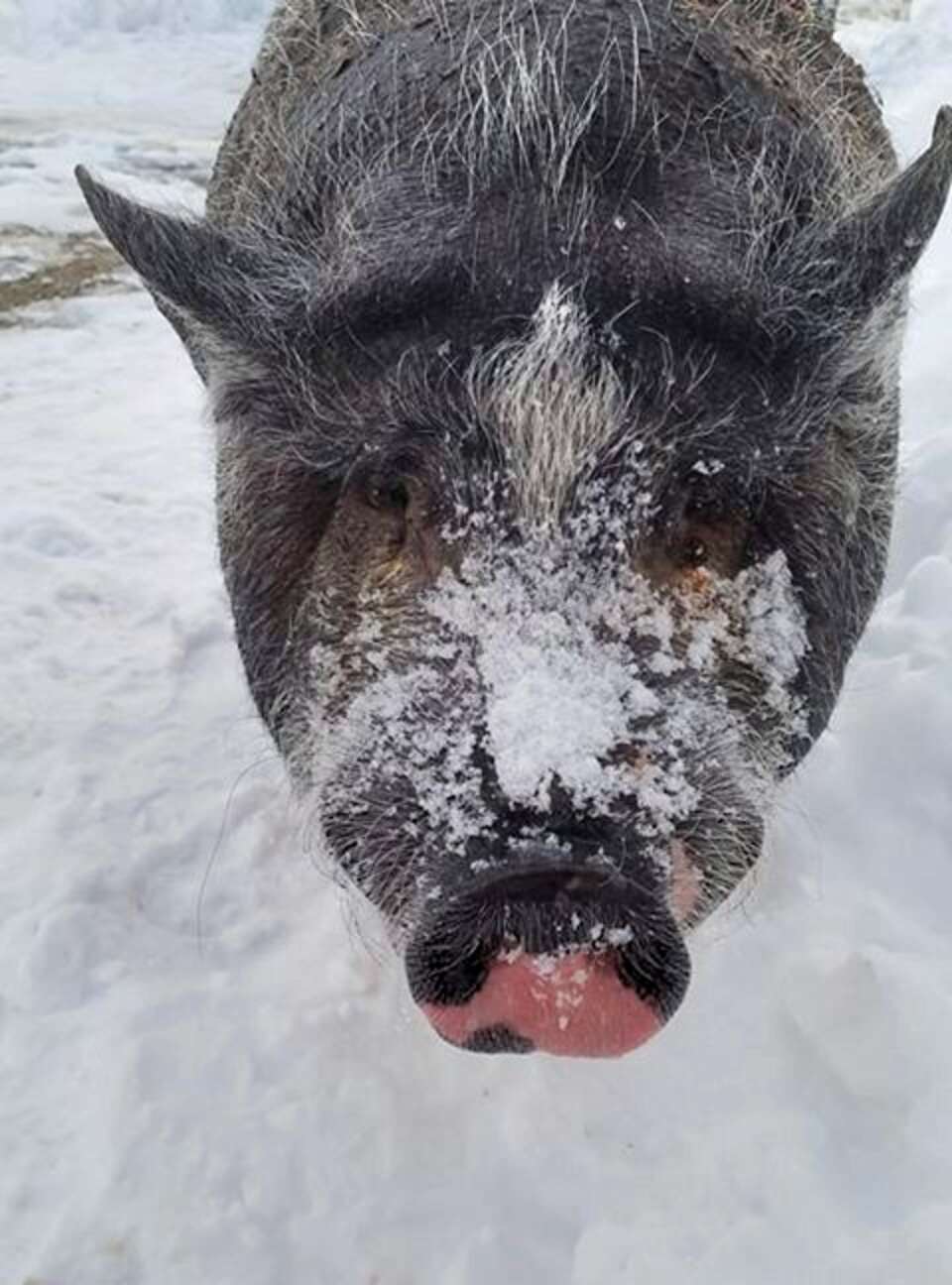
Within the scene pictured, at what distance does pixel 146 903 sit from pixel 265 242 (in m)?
1.36

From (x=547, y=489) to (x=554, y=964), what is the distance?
630 mm

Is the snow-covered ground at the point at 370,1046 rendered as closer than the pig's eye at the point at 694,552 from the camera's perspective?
No

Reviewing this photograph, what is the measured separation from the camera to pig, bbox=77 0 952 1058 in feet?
5.64

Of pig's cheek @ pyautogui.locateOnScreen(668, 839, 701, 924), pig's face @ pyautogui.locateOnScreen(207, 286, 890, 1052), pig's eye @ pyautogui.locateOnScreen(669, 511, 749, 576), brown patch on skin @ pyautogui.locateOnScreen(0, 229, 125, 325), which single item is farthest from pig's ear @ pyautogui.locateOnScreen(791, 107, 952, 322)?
brown patch on skin @ pyautogui.locateOnScreen(0, 229, 125, 325)

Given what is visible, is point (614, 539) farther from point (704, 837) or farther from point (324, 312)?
point (324, 312)

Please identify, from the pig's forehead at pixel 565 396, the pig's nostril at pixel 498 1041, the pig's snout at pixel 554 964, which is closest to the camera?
the pig's snout at pixel 554 964

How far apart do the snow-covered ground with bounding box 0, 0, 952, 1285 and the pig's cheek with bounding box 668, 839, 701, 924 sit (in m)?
0.63

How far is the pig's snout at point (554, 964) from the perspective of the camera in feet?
5.40

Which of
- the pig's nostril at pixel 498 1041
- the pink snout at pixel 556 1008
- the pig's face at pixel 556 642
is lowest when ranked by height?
the pig's nostril at pixel 498 1041

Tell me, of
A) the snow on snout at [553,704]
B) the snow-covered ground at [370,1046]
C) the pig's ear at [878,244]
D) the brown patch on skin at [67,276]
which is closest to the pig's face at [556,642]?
the snow on snout at [553,704]

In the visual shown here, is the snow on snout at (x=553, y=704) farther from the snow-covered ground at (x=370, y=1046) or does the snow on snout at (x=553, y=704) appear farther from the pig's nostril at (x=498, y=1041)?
the snow-covered ground at (x=370, y=1046)

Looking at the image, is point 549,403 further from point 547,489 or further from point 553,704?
point 553,704

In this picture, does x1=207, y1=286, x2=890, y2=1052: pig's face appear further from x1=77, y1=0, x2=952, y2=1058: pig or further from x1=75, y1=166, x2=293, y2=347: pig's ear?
x1=75, y1=166, x2=293, y2=347: pig's ear

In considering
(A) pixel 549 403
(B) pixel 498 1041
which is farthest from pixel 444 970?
(A) pixel 549 403
